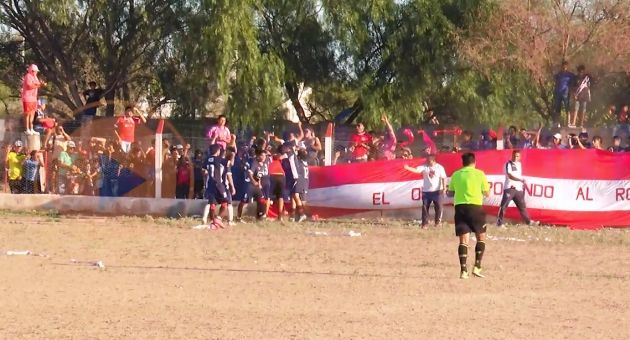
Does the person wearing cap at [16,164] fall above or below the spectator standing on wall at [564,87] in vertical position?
below

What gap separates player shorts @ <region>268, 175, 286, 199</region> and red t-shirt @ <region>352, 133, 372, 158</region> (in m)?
1.83

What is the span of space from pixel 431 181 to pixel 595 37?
9.82m

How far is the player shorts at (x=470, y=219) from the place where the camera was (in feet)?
48.5

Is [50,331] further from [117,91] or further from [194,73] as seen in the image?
[117,91]

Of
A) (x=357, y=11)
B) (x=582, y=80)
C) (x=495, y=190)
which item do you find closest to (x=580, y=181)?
(x=495, y=190)

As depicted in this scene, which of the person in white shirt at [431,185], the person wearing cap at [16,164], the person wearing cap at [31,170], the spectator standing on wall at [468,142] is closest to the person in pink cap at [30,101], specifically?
the person wearing cap at [16,164]

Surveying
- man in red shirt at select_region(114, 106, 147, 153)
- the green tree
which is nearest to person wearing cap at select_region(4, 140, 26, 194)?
man in red shirt at select_region(114, 106, 147, 153)

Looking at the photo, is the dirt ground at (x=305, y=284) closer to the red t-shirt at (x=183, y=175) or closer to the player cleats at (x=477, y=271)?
the player cleats at (x=477, y=271)

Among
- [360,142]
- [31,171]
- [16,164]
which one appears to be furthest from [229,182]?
[16,164]

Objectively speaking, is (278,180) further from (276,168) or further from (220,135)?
(220,135)

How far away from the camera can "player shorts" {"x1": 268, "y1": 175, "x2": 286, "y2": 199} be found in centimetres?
2303

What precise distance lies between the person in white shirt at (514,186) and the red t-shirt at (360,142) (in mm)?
3400

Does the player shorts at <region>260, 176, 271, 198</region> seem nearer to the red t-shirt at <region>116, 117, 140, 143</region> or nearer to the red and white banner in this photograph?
the red and white banner

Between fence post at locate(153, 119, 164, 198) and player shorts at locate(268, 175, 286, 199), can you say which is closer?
player shorts at locate(268, 175, 286, 199)
